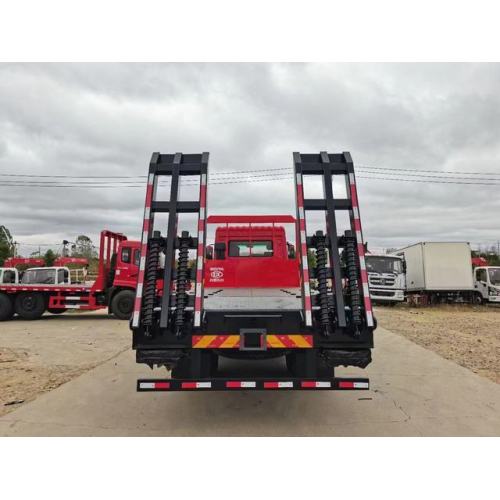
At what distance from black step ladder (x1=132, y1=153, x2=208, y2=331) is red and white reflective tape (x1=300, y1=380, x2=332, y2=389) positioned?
44.8 inches

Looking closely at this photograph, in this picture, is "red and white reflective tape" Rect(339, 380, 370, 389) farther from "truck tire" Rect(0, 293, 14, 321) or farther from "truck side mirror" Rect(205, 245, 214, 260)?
"truck tire" Rect(0, 293, 14, 321)

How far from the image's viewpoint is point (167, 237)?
3.96 m

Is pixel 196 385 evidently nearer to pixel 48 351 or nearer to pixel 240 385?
pixel 240 385

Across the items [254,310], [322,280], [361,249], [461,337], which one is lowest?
[461,337]

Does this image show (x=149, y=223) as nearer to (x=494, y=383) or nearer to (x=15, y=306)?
(x=494, y=383)

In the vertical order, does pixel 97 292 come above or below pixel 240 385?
above

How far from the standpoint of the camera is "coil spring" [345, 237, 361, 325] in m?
3.66

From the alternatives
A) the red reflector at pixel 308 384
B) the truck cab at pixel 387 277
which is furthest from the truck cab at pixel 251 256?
the truck cab at pixel 387 277

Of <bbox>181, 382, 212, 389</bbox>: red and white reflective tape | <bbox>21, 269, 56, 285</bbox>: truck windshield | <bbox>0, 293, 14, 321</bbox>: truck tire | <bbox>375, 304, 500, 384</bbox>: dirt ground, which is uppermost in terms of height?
<bbox>21, 269, 56, 285</bbox>: truck windshield

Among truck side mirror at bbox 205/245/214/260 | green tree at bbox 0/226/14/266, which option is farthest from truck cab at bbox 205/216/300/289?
green tree at bbox 0/226/14/266

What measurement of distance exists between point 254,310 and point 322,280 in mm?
761

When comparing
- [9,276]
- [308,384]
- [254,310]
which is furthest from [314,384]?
[9,276]

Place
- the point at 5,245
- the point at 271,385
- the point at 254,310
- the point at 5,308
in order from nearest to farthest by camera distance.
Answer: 1. the point at 271,385
2. the point at 254,310
3. the point at 5,308
4. the point at 5,245

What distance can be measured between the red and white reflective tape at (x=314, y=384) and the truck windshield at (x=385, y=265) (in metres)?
15.7
